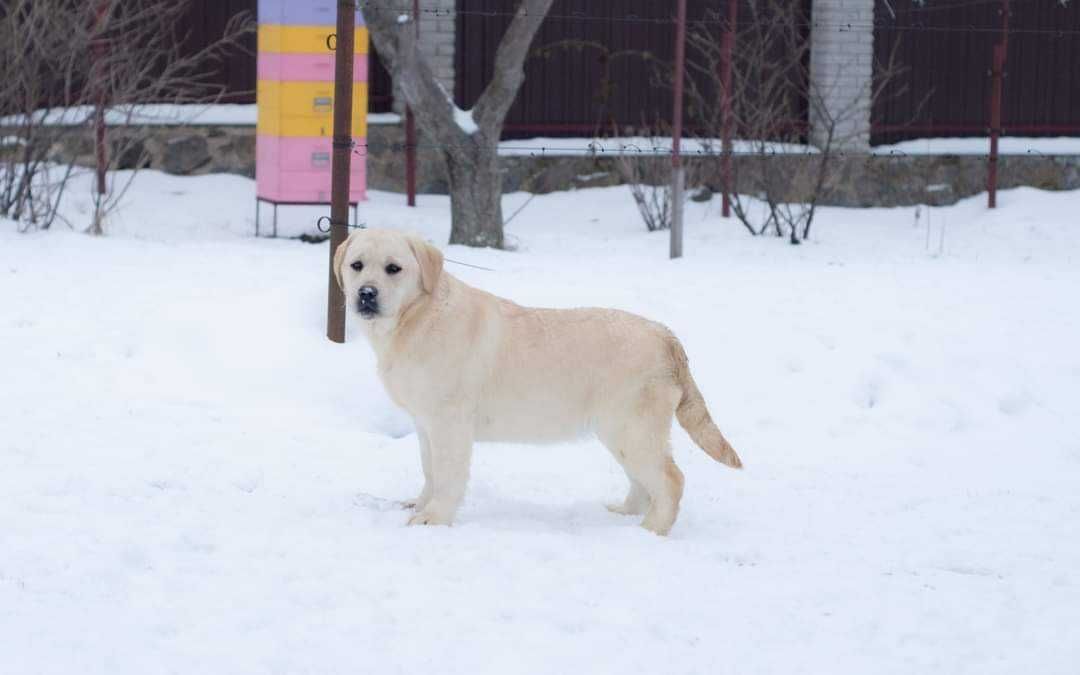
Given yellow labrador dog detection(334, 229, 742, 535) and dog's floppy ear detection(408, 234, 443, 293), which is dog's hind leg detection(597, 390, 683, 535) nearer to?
yellow labrador dog detection(334, 229, 742, 535)

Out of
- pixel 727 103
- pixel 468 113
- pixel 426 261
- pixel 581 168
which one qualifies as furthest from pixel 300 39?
pixel 426 261

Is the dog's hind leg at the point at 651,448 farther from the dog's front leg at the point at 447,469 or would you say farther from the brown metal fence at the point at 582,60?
the brown metal fence at the point at 582,60

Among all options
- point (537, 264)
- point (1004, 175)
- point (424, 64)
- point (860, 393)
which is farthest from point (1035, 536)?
point (1004, 175)

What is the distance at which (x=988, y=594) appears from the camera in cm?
458

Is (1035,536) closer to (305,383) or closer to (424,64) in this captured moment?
(305,383)

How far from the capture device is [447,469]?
5062mm

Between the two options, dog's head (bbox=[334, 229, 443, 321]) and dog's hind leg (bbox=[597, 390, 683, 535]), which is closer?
dog's head (bbox=[334, 229, 443, 321])

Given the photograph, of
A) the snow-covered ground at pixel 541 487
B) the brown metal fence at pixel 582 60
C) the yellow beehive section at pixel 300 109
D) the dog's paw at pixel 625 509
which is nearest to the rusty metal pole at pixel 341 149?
the snow-covered ground at pixel 541 487

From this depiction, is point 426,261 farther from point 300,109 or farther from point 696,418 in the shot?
point 300,109

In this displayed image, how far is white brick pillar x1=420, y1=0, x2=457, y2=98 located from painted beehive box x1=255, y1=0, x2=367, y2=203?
9.67 ft

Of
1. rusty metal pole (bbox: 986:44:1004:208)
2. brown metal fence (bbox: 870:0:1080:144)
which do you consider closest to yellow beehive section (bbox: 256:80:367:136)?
rusty metal pole (bbox: 986:44:1004:208)

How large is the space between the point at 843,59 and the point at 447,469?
11478mm

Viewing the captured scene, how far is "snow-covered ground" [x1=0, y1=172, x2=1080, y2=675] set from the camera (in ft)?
13.1

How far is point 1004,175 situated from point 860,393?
8.54 meters
